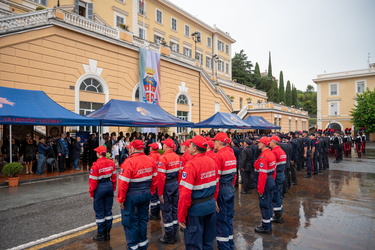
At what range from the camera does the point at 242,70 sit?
52250 mm

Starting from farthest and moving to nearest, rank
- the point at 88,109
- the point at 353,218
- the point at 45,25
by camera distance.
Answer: the point at 88,109 → the point at 45,25 → the point at 353,218

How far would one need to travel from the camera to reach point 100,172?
186 inches

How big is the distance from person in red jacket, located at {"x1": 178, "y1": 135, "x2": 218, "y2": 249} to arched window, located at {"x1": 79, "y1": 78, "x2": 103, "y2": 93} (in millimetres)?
14025

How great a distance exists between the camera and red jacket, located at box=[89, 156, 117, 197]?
465 cm

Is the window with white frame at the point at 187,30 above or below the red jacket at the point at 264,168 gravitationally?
above

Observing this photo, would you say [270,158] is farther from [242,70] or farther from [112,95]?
[242,70]

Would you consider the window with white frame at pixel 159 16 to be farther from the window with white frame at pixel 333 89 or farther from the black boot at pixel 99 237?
the window with white frame at pixel 333 89

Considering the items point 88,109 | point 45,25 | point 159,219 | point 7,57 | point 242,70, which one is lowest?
point 159,219

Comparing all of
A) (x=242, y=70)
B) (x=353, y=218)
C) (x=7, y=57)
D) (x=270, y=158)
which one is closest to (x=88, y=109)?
(x=7, y=57)

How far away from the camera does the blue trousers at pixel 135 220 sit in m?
3.87

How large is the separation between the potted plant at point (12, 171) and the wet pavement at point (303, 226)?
5.30m

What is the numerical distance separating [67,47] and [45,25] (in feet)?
5.20

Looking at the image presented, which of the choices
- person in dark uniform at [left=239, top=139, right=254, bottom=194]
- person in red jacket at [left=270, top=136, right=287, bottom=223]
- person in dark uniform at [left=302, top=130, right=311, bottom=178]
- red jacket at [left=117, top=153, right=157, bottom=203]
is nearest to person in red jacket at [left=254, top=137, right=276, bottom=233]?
person in red jacket at [left=270, top=136, right=287, bottom=223]

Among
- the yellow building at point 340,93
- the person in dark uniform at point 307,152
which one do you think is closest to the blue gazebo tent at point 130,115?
the person in dark uniform at point 307,152
